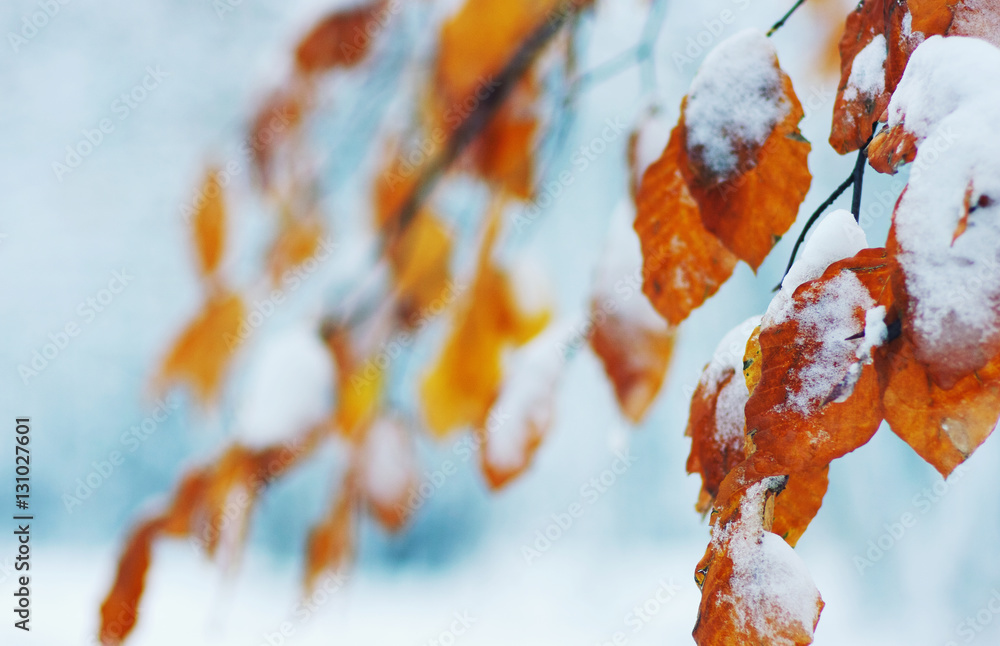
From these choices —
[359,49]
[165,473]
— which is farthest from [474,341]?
[165,473]

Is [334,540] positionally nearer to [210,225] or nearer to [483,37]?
[210,225]

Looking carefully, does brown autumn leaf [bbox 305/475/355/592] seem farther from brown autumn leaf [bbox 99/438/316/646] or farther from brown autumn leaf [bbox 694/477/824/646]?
brown autumn leaf [bbox 694/477/824/646]

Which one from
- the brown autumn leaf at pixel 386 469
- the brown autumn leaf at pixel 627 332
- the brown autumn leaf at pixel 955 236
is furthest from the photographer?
the brown autumn leaf at pixel 386 469

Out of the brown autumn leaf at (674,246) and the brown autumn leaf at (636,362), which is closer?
the brown autumn leaf at (674,246)

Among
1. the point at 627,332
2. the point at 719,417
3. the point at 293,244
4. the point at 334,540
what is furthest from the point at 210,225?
the point at 719,417

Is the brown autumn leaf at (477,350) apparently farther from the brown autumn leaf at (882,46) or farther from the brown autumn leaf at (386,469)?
the brown autumn leaf at (882,46)

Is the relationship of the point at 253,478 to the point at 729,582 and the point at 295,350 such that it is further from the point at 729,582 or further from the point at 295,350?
the point at 729,582

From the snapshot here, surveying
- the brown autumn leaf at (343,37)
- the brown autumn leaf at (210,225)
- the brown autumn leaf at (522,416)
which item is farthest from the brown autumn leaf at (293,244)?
the brown autumn leaf at (522,416)
